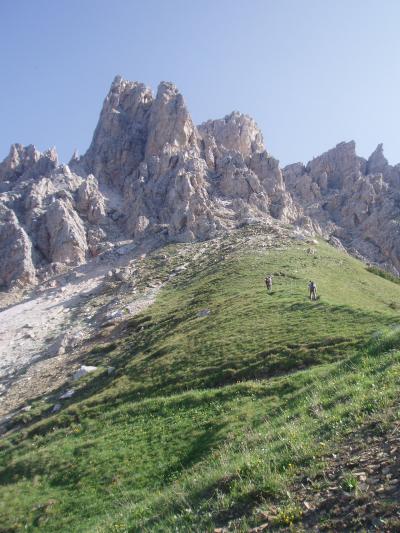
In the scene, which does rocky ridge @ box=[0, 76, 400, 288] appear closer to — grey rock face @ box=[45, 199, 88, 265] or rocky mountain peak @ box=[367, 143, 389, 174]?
grey rock face @ box=[45, 199, 88, 265]

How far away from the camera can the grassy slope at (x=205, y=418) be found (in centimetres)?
1012

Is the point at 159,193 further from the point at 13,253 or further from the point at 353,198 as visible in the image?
the point at 353,198

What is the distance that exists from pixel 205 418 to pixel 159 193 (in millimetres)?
94321

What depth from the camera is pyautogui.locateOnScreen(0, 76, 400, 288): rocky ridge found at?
99.8m

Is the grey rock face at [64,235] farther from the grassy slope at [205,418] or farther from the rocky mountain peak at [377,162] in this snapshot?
the rocky mountain peak at [377,162]

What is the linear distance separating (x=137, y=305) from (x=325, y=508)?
51584 mm

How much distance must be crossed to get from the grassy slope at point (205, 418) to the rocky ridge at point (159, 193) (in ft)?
186

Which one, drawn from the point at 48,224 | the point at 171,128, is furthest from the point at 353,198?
the point at 48,224

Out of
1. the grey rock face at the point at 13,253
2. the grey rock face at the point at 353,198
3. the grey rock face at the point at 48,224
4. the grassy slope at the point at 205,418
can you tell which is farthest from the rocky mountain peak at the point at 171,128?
the grassy slope at the point at 205,418

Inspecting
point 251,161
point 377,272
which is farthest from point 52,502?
point 251,161

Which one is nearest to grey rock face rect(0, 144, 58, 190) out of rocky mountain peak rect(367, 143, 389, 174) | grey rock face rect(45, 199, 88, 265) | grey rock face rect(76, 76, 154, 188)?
grey rock face rect(76, 76, 154, 188)

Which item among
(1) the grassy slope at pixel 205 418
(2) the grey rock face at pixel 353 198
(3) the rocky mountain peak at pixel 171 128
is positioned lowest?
(1) the grassy slope at pixel 205 418

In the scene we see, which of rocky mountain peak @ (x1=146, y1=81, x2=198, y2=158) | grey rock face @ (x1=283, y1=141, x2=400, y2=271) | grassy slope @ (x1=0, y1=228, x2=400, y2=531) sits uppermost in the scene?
rocky mountain peak @ (x1=146, y1=81, x2=198, y2=158)

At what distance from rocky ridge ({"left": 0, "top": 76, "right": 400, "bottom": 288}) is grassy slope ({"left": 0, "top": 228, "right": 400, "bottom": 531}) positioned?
2232 inches
